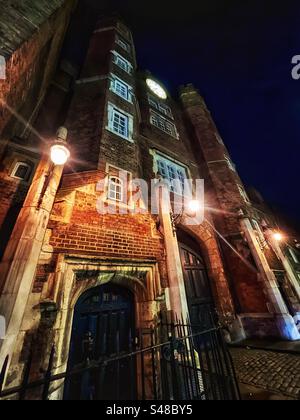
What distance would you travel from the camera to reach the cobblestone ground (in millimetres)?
3291

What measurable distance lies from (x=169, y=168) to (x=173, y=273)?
615 cm

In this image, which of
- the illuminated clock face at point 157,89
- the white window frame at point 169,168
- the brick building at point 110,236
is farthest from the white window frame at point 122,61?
the white window frame at point 169,168

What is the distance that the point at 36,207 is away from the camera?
10.7 ft

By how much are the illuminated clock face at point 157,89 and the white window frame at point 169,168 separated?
776cm

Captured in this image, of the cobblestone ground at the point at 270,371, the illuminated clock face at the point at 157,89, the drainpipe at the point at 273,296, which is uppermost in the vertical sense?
the illuminated clock face at the point at 157,89

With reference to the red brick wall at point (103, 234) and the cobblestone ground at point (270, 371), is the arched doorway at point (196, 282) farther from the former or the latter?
the red brick wall at point (103, 234)

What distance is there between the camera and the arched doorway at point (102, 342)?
2.96 m

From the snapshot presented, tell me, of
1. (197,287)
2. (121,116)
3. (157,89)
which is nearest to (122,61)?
(157,89)

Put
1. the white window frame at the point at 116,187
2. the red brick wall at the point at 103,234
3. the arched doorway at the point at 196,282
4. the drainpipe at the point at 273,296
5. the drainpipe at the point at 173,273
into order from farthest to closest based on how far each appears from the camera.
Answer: the arched doorway at the point at 196,282, the drainpipe at the point at 273,296, the white window frame at the point at 116,187, the drainpipe at the point at 173,273, the red brick wall at the point at 103,234

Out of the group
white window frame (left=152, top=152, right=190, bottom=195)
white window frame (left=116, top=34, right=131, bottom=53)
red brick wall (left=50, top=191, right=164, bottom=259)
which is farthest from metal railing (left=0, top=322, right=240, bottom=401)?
white window frame (left=116, top=34, right=131, bottom=53)

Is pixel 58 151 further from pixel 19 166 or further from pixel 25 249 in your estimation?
pixel 19 166

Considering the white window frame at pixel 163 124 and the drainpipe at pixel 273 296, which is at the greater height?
the white window frame at pixel 163 124

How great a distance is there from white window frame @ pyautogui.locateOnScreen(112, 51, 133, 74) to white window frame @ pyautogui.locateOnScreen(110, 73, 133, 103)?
164cm
